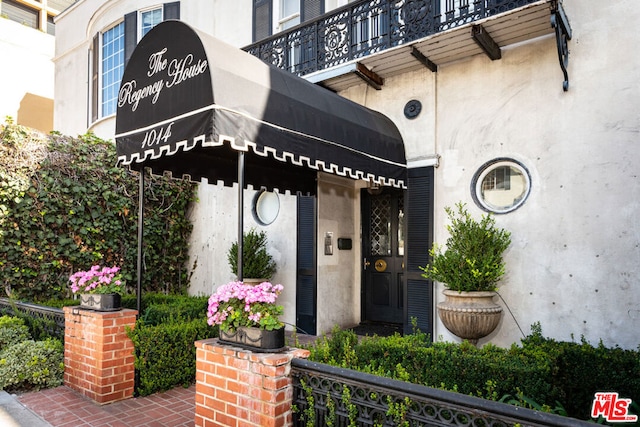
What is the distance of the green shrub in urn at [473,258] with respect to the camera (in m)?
5.46

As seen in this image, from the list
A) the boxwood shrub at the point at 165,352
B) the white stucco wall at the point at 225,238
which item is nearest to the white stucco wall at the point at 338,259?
the white stucco wall at the point at 225,238

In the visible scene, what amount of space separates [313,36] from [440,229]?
3868 millimetres

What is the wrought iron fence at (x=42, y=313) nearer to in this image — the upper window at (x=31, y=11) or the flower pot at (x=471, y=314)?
the flower pot at (x=471, y=314)

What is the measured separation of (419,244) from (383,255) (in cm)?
158

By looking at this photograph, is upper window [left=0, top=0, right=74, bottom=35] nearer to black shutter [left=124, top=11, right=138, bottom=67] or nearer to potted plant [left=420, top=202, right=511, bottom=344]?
black shutter [left=124, top=11, right=138, bottom=67]

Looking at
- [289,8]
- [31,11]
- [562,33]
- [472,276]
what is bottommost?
→ [472,276]

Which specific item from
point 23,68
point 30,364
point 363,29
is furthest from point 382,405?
point 23,68

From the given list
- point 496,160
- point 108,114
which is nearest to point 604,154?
point 496,160

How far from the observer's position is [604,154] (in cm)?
521

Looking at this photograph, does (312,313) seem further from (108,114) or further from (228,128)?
A: (108,114)

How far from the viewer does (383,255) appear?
8117 millimetres

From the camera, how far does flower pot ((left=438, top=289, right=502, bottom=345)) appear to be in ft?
17.8

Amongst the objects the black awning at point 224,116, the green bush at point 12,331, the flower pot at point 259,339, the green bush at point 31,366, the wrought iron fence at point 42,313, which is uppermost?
the black awning at point 224,116

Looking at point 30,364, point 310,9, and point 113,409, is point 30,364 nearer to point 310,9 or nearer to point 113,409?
point 113,409
